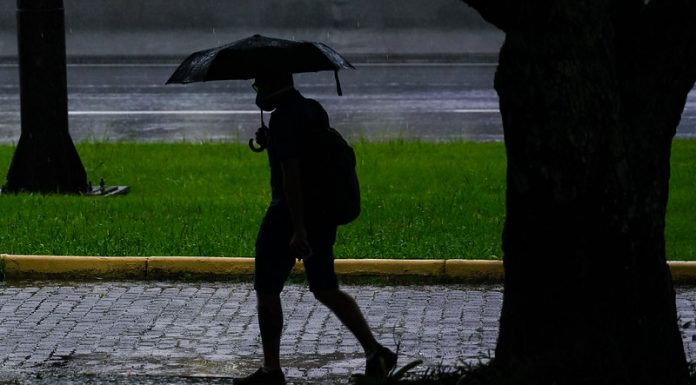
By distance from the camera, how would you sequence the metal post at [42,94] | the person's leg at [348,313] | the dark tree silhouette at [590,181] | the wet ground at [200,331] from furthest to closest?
the metal post at [42,94]
the wet ground at [200,331]
the person's leg at [348,313]
the dark tree silhouette at [590,181]

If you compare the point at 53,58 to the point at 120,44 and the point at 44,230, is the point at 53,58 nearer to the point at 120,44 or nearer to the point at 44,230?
the point at 44,230

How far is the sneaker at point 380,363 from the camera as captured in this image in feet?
21.5

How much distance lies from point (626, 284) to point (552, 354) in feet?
1.36

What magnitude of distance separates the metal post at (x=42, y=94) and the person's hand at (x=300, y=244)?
6.27 metres

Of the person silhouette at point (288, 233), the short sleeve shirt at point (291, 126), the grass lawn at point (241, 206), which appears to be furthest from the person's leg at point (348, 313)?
the grass lawn at point (241, 206)

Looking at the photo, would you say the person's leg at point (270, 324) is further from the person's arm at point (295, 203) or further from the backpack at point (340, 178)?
the backpack at point (340, 178)

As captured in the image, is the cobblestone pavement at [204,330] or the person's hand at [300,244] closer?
the person's hand at [300,244]

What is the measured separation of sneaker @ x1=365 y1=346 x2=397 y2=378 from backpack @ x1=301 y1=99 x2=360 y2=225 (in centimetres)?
66

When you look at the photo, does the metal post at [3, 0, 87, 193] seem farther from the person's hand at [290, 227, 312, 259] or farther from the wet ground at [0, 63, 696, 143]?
the person's hand at [290, 227, 312, 259]

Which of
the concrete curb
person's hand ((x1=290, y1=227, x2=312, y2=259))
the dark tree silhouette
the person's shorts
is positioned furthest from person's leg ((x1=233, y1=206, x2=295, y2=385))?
the concrete curb

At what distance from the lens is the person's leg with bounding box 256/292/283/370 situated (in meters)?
6.58

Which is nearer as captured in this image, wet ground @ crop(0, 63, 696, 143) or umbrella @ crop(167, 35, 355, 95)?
umbrella @ crop(167, 35, 355, 95)

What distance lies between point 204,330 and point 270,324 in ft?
4.61

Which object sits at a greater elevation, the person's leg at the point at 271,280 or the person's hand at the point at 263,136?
the person's hand at the point at 263,136
